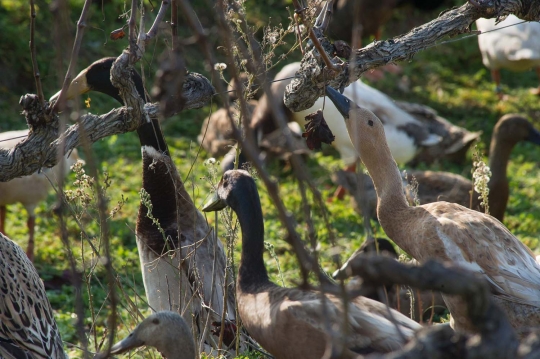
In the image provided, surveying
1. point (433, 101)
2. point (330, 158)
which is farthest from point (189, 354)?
point (433, 101)

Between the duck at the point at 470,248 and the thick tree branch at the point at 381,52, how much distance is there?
0.17 meters

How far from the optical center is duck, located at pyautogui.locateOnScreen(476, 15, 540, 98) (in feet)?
27.9

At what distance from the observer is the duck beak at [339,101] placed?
382cm

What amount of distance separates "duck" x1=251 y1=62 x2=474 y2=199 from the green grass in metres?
0.33

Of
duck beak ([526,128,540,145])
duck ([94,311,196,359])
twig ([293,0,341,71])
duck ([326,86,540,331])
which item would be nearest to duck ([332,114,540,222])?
duck beak ([526,128,540,145])

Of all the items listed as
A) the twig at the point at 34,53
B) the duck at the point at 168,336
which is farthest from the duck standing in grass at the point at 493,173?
the twig at the point at 34,53

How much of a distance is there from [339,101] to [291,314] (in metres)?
1.36

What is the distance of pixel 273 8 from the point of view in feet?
35.3

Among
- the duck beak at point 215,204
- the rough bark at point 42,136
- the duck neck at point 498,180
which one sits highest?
the rough bark at point 42,136

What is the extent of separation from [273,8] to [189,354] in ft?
27.5

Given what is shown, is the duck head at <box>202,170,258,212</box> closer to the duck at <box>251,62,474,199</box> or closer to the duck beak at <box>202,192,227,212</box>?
the duck beak at <box>202,192,227,212</box>

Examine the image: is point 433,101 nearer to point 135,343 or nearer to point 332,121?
point 332,121

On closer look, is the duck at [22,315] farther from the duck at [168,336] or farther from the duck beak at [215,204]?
the duck beak at [215,204]

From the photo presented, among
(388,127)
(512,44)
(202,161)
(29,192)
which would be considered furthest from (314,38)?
(512,44)
